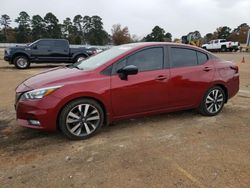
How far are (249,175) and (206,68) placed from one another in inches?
103

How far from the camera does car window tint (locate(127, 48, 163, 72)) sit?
4699mm

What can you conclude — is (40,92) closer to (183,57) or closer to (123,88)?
(123,88)

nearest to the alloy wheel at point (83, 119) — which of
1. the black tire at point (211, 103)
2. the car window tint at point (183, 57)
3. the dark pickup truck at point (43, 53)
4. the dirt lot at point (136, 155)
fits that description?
the dirt lot at point (136, 155)

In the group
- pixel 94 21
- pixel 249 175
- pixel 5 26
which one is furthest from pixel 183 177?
pixel 5 26

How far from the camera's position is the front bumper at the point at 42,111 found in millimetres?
3992

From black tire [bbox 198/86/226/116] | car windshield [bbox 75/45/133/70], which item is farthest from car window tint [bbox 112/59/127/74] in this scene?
black tire [bbox 198/86/226/116]

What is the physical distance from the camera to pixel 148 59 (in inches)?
191

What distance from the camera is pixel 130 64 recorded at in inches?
183

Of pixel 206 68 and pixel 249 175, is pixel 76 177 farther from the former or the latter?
pixel 206 68

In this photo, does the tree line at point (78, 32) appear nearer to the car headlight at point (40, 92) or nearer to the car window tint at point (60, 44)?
the car window tint at point (60, 44)

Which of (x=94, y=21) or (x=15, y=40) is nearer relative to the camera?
(x=15, y=40)

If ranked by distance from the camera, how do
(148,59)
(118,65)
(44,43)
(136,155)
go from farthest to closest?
1. (44,43)
2. (148,59)
3. (118,65)
4. (136,155)

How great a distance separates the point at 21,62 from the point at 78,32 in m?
69.6

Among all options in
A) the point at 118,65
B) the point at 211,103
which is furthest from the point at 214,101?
the point at 118,65
